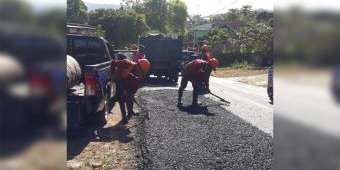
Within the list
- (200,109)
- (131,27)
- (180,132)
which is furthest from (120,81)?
(131,27)

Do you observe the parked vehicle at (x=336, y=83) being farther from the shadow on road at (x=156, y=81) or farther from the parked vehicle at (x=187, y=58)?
the parked vehicle at (x=187, y=58)

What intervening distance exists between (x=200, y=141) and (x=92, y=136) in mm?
1838

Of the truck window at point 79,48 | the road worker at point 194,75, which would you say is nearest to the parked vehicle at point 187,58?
the road worker at point 194,75

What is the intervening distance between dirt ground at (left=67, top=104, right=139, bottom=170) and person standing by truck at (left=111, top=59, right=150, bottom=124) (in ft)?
1.65

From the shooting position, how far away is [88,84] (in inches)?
262

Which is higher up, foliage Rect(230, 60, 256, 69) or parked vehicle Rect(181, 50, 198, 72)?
parked vehicle Rect(181, 50, 198, 72)

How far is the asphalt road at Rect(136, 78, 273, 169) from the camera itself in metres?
5.41

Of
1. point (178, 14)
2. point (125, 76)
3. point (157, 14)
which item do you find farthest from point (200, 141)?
point (178, 14)

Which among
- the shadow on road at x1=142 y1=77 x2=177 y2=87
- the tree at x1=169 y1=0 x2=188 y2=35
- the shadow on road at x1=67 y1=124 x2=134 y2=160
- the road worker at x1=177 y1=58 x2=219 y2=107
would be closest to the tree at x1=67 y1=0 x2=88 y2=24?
the shadow on road at x1=67 y1=124 x2=134 y2=160

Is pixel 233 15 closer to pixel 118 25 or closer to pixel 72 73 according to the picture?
pixel 118 25

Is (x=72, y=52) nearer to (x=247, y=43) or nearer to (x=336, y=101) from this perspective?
(x=336, y=101)

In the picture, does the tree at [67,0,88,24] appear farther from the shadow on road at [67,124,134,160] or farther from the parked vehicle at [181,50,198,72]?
the parked vehicle at [181,50,198,72]

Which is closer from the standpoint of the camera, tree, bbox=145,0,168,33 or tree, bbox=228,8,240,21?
tree, bbox=145,0,168,33

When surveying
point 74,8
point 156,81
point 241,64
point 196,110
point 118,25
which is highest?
point 118,25
